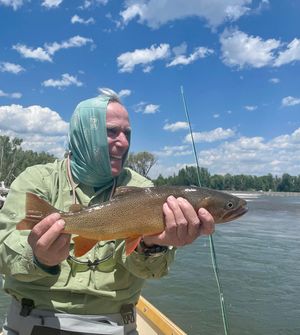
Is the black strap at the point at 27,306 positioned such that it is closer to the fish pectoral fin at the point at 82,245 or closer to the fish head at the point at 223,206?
the fish pectoral fin at the point at 82,245

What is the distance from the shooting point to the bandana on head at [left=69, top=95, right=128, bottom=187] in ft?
10.4

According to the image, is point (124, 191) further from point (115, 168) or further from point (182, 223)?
point (182, 223)

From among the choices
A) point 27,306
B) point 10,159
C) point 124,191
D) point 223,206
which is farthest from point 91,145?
point 10,159

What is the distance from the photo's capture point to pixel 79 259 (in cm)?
293

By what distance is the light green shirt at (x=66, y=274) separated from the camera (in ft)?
9.09

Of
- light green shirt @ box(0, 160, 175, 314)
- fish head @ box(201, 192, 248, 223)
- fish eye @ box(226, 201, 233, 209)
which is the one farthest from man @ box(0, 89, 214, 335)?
fish eye @ box(226, 201, 233, 209)

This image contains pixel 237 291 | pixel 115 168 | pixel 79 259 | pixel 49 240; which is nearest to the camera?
pixel 49 240

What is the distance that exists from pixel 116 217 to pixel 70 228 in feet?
1.18

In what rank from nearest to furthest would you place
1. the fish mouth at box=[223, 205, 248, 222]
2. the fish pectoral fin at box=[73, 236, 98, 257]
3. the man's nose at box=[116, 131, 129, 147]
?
the fish pectoral fin at box=[73, 236, 98, 257] < the fish mouth at box=[223, 205, 248, 222] < the man's nose at box=[116, 131, 129, 147]

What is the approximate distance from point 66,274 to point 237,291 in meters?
11.8

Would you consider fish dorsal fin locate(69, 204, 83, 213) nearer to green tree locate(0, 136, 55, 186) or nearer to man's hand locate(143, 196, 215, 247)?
man's hand locate(143, 196, 215, 247)

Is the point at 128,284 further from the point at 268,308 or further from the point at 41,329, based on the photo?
the point at 268,308

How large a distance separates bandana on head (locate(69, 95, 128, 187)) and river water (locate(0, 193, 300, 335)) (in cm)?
785

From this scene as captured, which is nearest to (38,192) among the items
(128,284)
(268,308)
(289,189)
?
(128,284)
